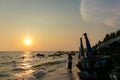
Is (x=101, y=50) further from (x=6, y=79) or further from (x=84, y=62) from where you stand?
(x=6, y=79)

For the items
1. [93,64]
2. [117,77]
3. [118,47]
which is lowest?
[117,77]

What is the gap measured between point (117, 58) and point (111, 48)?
1682mm

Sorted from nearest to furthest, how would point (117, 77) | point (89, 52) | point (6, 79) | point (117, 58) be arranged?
point (117, 77)
point (89, 52)
point (117, 58)
point (6, 79)

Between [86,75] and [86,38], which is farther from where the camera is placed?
[86,38]

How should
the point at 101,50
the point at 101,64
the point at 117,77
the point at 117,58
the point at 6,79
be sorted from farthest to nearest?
1. the point at 6,79
2. the point at 101,50
3. the point at 117,58
4. the point at 101,64
5. the point at 117,77

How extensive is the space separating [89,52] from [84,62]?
143cm

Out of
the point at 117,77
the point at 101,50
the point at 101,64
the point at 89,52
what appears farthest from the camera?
the point at 101,50

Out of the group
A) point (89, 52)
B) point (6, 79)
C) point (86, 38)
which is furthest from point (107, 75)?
point (6, 79)

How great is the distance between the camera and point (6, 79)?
41.7m

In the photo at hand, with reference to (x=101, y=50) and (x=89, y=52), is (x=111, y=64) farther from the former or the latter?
(x=101, y=50)

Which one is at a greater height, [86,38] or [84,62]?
[86,38]

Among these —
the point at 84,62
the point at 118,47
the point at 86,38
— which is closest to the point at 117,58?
the point at 118,47

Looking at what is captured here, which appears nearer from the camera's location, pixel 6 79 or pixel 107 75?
pixel 107 75

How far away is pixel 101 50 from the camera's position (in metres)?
30.7
